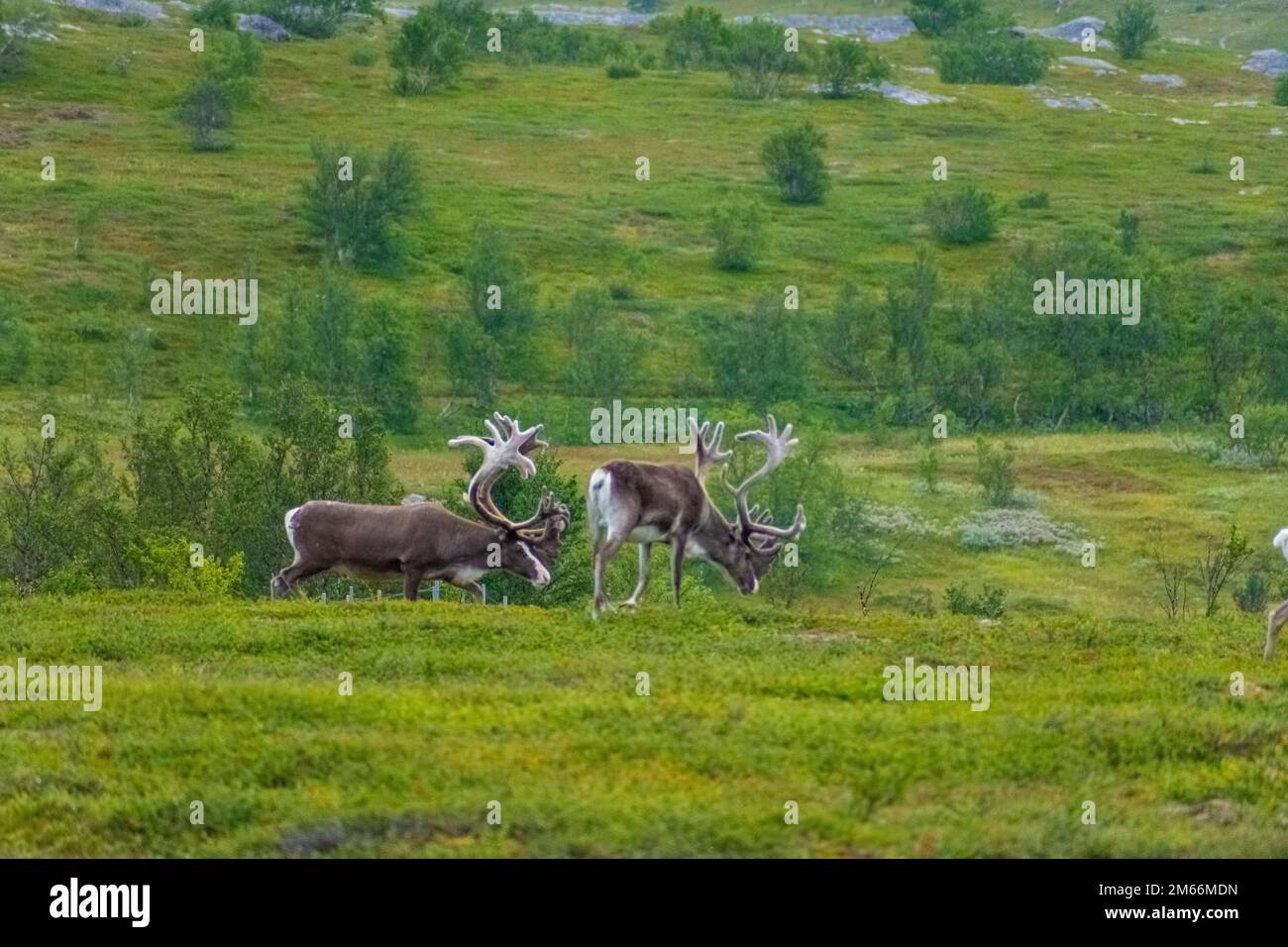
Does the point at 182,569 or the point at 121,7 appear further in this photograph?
the point at 121,7

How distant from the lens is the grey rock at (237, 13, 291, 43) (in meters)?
150

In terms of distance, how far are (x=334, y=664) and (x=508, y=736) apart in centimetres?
437

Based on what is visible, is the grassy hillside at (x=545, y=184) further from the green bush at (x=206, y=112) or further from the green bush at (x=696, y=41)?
the green bush at (x=696, y=41)

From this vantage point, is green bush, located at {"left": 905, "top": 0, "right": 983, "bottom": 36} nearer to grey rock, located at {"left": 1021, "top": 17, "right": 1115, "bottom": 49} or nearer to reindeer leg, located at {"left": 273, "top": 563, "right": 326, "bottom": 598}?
grey rock, located at {"left": 1021, "top": 17, "right": 1115, "bottom": 49}

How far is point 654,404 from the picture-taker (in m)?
85.6

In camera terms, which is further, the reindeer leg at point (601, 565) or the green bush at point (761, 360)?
the green bush at point (761, 360)

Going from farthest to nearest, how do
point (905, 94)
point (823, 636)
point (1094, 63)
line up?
point (1094, 63) → point (905, 94) → point (823, 636)

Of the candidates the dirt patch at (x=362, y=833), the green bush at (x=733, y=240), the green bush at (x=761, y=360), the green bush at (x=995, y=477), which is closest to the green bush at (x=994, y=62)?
the green bush at (x=733, y=240)

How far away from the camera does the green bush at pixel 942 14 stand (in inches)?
7259

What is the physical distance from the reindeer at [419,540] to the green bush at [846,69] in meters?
127

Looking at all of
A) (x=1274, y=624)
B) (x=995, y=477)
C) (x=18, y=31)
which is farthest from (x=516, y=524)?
(x=18, y=31)

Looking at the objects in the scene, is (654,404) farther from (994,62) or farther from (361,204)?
(994,62)

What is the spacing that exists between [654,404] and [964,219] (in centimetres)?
3553
